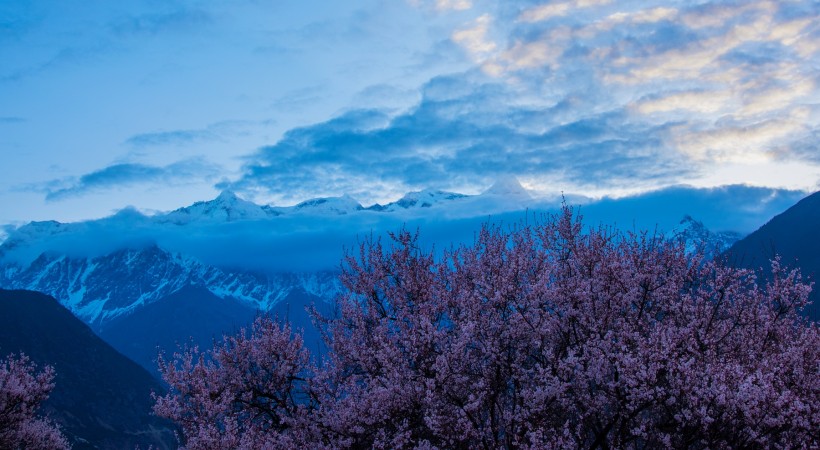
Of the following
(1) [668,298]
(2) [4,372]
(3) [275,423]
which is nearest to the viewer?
(1) [668,298]

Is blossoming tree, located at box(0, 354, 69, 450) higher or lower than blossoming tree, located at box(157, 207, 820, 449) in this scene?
lower

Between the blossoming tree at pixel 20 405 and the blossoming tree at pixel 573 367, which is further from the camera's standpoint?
the blossoming tree at pixel 20 405

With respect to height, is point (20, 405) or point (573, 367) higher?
point (573, 367)

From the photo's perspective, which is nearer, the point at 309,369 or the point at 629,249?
the point at 629,249

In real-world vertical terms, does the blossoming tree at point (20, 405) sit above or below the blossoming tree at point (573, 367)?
below

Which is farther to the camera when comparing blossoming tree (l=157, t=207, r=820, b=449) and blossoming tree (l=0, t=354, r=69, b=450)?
blossoming tree (l=0, t=354, r=69, b=450)

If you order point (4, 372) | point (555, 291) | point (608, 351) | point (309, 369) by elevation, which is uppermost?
point (555, 291)

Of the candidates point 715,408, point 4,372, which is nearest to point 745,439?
point 715,408

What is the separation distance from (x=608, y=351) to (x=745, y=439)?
3.93 metres

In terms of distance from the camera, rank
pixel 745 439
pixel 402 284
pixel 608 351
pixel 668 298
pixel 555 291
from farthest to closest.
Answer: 1. pixel 402 284
2. pixel 668 298
3. pixel 555 291
4. pixel 608 351
5. pixel 745 439

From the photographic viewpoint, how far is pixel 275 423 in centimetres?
2977

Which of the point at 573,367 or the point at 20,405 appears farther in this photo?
the point at 20,405

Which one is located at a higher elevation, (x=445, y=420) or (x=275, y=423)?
(x=445, y=420)

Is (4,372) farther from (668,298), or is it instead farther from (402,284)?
(668,298)
